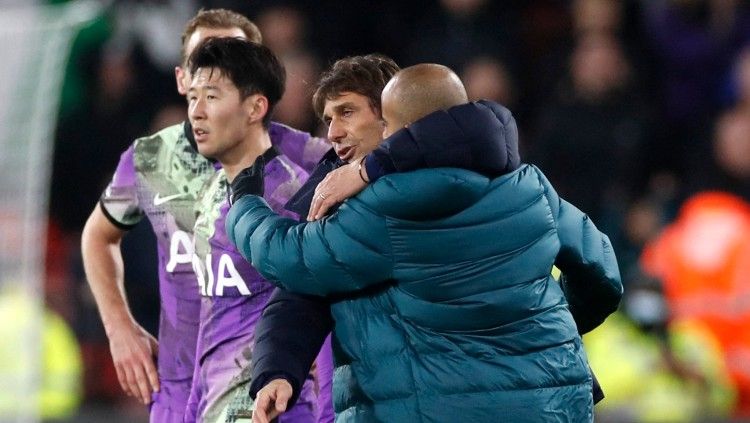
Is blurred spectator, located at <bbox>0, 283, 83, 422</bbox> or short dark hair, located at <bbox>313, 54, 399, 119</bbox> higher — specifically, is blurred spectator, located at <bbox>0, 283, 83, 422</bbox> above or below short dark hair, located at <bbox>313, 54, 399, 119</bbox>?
below

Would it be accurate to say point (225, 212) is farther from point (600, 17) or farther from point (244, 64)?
point (600, 17)

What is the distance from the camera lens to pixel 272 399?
330 centimetres

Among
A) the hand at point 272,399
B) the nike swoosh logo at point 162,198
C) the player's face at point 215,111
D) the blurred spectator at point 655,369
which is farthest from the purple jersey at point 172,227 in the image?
the blurred spectator at point 655,369

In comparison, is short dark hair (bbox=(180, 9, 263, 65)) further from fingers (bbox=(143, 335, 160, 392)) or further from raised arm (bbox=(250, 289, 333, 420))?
raised arm (bbox=(250, 289, 333, 420))

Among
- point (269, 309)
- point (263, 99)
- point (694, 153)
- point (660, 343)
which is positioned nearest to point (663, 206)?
point (694, 153)

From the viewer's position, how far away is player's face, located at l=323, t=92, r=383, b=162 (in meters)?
3.53

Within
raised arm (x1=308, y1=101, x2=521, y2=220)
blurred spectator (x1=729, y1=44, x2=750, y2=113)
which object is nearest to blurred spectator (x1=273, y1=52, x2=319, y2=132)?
blurred spectator (x1=729, y1=44, x2=750, y2=113)

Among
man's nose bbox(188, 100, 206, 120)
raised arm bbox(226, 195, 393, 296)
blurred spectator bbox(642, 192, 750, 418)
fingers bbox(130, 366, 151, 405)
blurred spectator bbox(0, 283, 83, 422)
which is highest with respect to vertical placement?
man's nose bbox(188, 100, 206, 120)

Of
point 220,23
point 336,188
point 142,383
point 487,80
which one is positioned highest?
point 220,23

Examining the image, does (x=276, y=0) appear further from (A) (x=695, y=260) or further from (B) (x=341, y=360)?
(B) (x=341, y=360)

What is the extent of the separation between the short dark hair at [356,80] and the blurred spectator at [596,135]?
406 centimetres

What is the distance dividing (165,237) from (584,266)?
3.95ft

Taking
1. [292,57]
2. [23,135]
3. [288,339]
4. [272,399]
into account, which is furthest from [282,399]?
[292,57]

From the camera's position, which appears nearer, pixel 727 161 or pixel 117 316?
pixel 117 316
